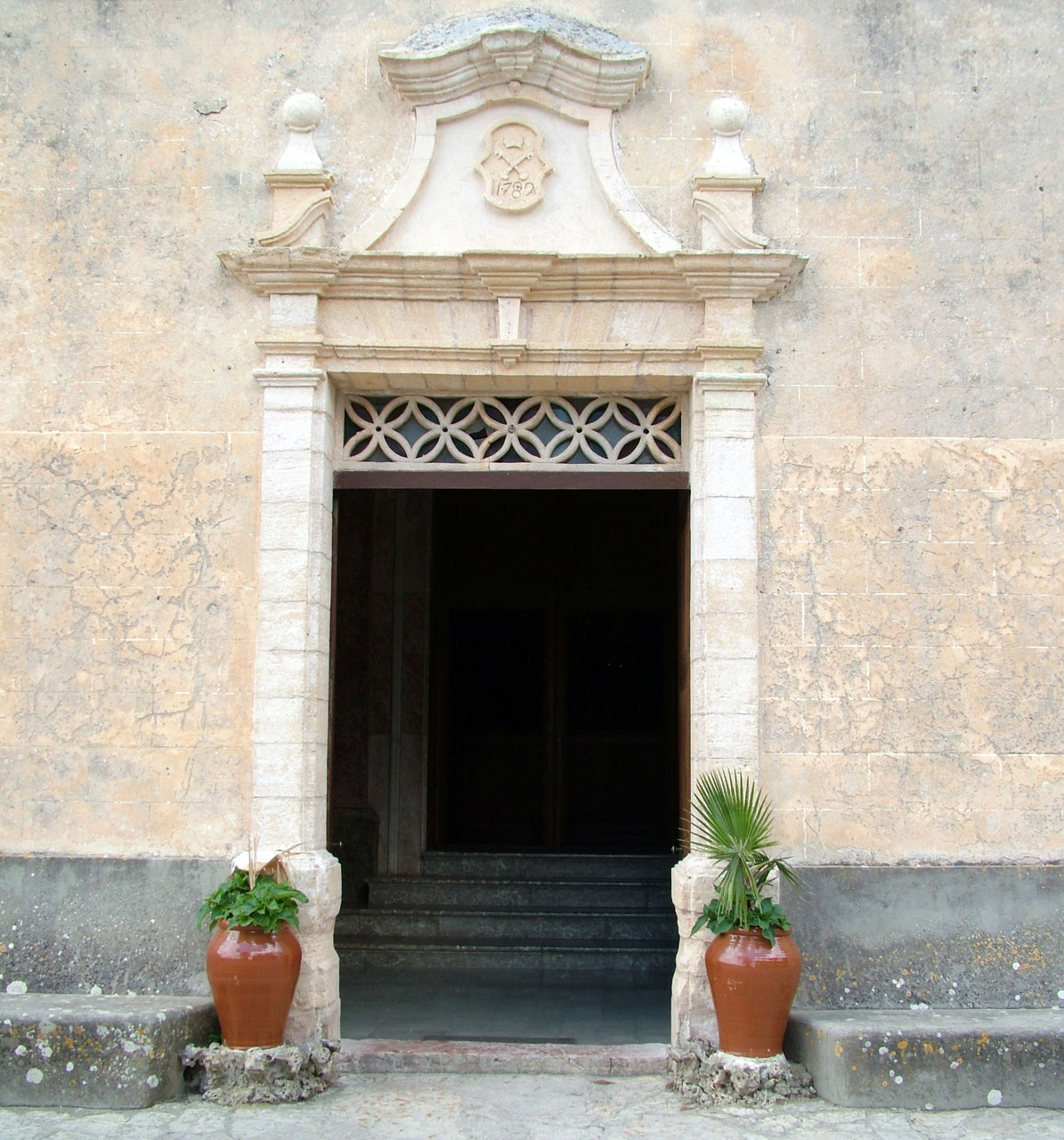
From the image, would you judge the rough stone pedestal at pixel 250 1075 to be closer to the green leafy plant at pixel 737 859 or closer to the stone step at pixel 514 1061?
the stone step at pixel 514 1061

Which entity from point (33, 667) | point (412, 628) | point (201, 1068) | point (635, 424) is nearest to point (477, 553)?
point (412, 628)

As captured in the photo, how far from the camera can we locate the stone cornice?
519cm

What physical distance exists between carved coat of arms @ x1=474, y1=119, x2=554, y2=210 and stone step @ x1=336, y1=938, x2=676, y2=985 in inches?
170

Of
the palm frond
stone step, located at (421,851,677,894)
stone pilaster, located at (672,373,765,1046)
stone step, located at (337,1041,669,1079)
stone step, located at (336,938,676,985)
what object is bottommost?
stone step, located at (336,938,676,985)

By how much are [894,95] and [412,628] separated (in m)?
4.43

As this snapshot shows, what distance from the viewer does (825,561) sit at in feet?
17.0

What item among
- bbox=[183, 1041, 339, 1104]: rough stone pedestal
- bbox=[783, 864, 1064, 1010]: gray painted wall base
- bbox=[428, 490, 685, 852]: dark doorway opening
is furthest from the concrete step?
bbox=[428, 490, 685, 852]: dark doorway opening

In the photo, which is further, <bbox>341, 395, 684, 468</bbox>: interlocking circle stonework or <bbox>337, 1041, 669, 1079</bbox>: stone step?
<bbox>341, 395, 684, 468</bbox>: interlocking circle stonework

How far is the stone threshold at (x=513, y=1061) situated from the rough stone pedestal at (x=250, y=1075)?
340 millimetres

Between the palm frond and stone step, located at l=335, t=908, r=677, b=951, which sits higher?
the palm frond

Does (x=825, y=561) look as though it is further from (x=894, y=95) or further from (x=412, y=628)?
(x=412, y=628)

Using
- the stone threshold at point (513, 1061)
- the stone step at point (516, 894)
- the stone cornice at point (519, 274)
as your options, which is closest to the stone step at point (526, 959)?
the stone step at point (516, 894)

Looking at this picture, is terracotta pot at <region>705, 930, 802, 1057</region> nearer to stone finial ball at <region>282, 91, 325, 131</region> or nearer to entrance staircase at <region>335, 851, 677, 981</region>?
entrance staircase at <region>335, 851, 677, 981</region>

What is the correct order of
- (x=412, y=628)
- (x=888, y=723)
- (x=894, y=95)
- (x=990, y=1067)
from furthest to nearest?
1. (x=412, y=628)
2. (x=894, y=95)
3. (x=888, y=723)
4. (x=990, y=1067)
